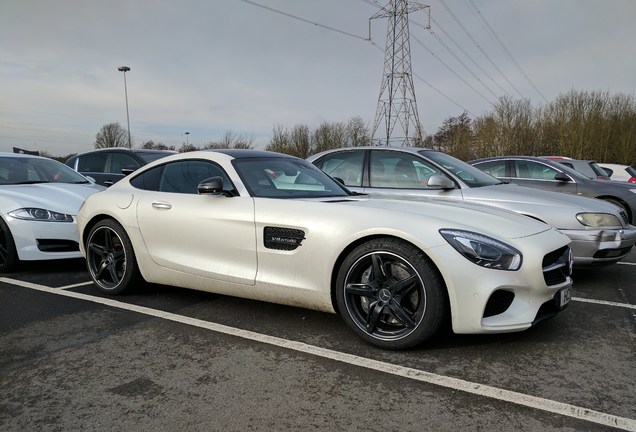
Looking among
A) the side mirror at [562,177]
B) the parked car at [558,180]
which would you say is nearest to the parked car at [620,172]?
the parked car at [558,180]

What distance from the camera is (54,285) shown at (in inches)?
193

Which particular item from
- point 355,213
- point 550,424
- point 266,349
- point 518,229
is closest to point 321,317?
point 266,349

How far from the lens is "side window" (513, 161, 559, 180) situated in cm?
777

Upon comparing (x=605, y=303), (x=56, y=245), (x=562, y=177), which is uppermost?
(x=562, y=177)

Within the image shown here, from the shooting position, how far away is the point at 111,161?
9250mm

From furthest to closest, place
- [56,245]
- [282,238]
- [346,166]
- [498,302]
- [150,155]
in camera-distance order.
A: [150,155] → [346,166] → [56,245] → [282,238] → [498,302]

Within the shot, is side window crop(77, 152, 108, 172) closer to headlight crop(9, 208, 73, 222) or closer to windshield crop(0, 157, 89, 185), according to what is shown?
windshield crop(0, 157, 89, 185)

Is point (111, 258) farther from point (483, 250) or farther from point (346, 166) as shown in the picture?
point (483, 250)

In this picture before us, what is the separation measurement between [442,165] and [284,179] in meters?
2.40

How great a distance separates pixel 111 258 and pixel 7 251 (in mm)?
1752

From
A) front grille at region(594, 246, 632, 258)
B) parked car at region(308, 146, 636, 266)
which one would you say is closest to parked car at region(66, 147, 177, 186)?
parked car at region(308, 146, 636, 266)

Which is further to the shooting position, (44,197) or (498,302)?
(44,197)

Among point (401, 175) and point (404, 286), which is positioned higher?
point (401, 175)

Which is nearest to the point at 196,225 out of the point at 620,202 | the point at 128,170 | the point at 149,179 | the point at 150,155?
the point at 149,179
